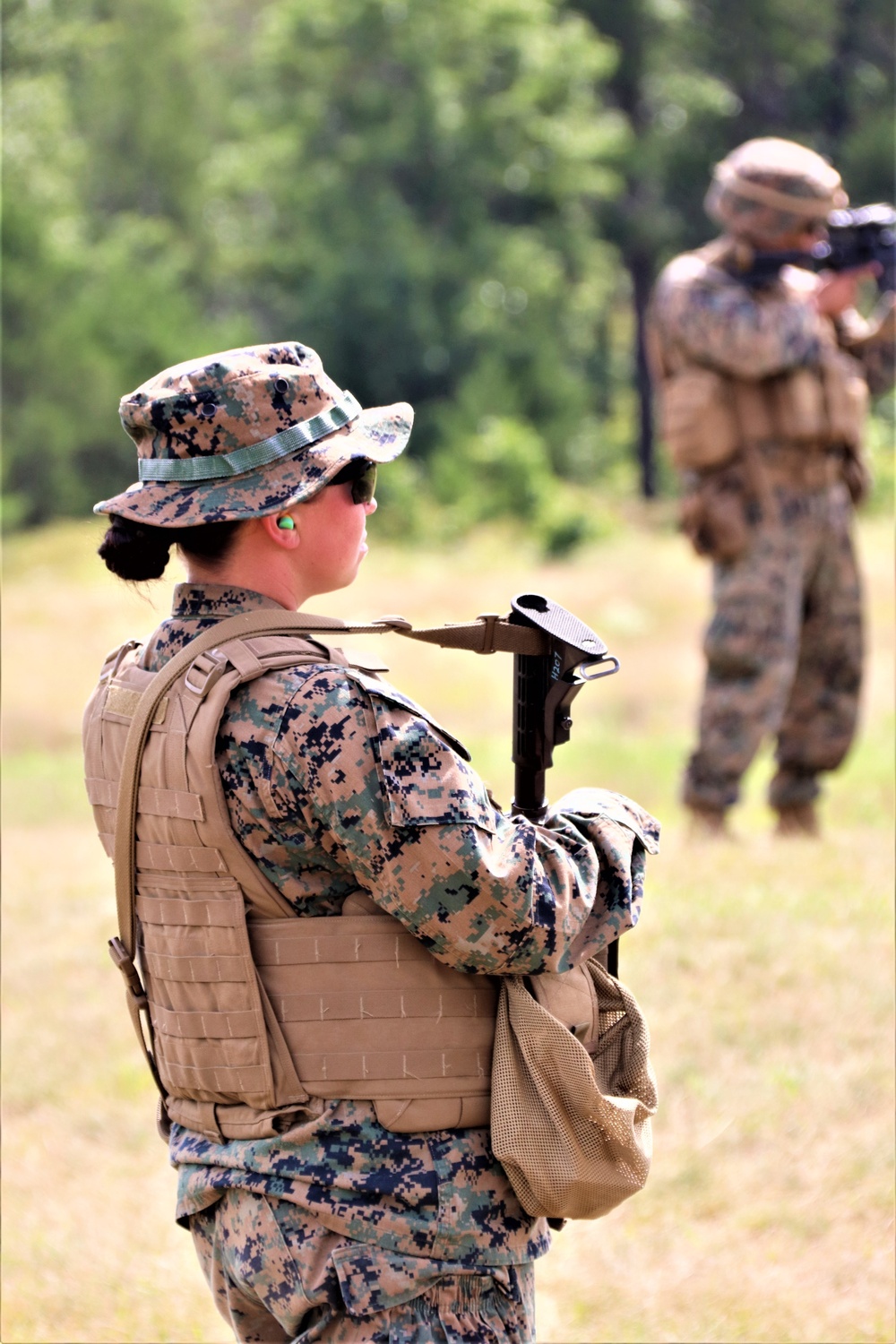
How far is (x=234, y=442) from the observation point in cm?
201

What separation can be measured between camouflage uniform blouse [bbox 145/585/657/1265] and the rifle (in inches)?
4.8

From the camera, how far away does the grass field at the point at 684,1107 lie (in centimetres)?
341

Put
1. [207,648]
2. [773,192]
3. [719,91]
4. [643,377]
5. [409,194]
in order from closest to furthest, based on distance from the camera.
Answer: [207,648], [773,192], [719,91], [643,377], [409,194]

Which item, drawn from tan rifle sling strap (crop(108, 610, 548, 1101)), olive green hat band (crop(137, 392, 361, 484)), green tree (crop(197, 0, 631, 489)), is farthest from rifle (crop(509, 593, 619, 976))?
green tree (crop(197, 0, 631, 489))

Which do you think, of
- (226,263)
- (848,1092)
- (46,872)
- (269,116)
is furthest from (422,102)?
(848,1092)

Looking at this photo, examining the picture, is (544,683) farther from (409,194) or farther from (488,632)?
(409,194)

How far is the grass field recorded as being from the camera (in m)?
3.41

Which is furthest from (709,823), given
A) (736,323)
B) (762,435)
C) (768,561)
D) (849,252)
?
(849,252)

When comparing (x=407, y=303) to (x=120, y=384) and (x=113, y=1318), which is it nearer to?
(x=120, y=384)

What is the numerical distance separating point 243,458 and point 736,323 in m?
4.13

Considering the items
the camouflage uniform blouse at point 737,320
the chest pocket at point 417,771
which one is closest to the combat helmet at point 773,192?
the camouflage uniform blouse at point 737,320

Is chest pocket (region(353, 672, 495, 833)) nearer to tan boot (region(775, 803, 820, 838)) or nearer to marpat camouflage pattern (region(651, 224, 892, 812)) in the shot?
marpat camouflage pattern (region(651, 224, 892, 812))

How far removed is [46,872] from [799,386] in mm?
3860

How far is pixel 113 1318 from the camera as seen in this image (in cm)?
342
